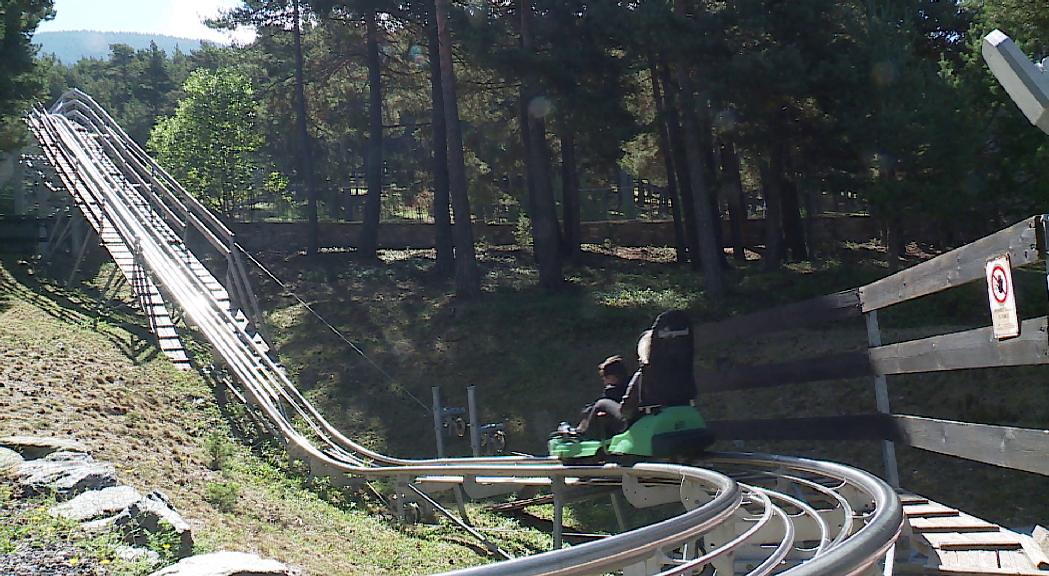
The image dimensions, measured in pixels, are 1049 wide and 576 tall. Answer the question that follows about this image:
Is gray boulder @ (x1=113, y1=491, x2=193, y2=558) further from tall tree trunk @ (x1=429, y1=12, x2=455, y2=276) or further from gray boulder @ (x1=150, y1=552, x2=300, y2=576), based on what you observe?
tall tree trunk @ (x1=429, y1=12, x2=455, y2=276)

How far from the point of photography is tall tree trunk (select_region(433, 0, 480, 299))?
80.3 ft

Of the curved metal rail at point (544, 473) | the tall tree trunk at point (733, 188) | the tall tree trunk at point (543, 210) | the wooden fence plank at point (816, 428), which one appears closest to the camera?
the curved metal rail at point (544, 473)

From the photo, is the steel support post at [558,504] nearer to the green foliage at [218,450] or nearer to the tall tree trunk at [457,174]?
the green foliage at [218,450]

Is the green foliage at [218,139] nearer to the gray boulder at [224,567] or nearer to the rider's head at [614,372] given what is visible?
the rider's head at [614,372]

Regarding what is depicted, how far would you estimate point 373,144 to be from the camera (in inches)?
1251

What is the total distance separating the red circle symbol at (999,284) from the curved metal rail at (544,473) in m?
1.06

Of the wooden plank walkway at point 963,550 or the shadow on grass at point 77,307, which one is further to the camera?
the shadow on grass at point 77,307

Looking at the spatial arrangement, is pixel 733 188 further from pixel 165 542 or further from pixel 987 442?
pixel 987 442

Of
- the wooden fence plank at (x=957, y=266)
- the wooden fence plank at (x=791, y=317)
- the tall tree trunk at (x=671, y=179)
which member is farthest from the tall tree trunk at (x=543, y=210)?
the wooden fence plank at (x=957, y=266)

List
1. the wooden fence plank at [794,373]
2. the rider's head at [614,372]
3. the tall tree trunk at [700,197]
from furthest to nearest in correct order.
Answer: the tall tree trunk at [700,197]
the rider's head at [614,372]
the wooden fence plank at [794,373]

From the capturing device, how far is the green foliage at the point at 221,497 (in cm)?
964

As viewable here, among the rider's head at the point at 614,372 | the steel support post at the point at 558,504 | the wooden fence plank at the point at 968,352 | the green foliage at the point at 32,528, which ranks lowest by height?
the steel support post at the point at 558,504

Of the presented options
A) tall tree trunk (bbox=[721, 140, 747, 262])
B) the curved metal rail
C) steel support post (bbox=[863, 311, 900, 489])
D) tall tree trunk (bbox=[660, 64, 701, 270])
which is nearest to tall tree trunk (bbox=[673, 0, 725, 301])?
tall tree trunk (bbox=[660, 64, 701, 270])

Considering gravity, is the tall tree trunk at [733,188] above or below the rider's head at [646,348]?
above
